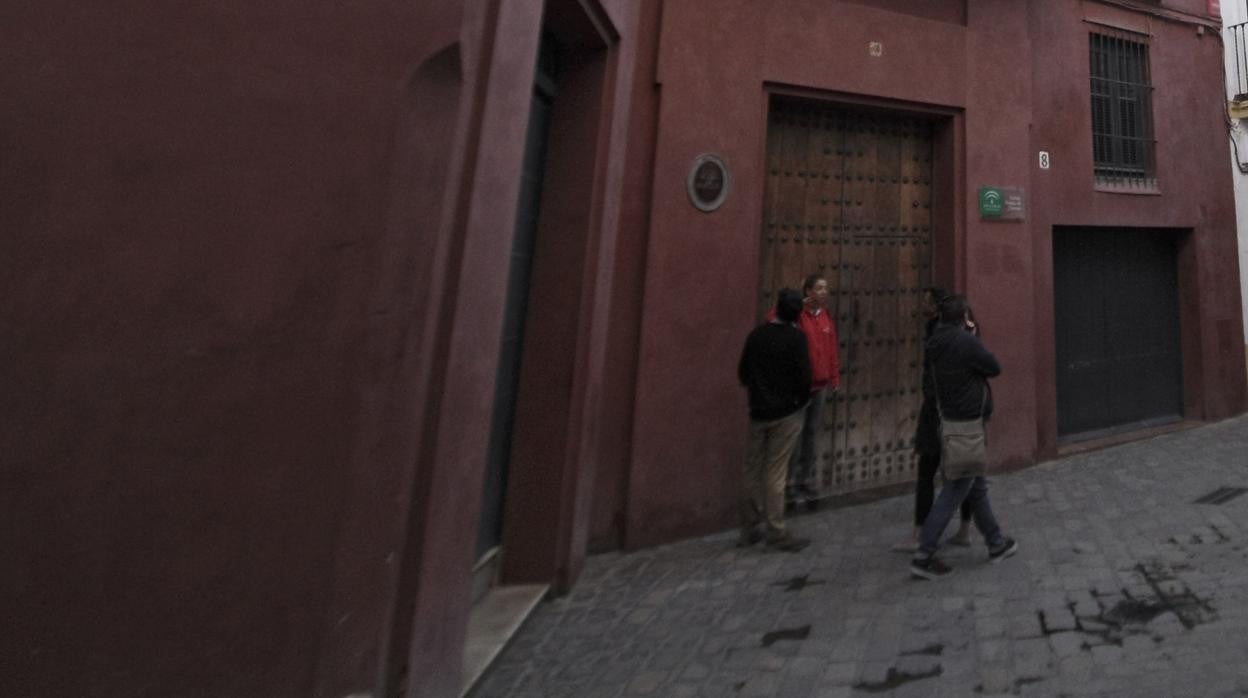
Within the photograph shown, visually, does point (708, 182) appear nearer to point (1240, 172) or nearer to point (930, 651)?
point (930, 651)

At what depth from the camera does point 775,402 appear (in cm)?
516

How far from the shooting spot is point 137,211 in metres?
2.09

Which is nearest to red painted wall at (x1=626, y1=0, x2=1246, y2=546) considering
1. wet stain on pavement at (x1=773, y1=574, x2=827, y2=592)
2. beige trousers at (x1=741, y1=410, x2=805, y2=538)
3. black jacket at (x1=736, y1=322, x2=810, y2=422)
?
beige trousers at (x1=741, y1=410, x2=805, y2=538)

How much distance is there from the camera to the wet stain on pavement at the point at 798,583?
15.1ft

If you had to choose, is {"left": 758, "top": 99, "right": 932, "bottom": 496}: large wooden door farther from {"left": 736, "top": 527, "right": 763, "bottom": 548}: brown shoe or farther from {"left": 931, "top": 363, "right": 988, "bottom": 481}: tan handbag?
{"left": 931, "top": 363, "right": 988, "bottom": 481}: tan handbag

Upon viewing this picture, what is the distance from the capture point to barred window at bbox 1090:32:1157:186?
8.46 m

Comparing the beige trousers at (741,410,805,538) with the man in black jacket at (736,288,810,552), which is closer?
the man in black jacket at (736,288,810,552)

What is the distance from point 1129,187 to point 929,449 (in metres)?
5.63

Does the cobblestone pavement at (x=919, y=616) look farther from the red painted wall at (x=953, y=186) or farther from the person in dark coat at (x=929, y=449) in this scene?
the red painted wall at (x=953, y=186)

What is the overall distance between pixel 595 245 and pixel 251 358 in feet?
9.03

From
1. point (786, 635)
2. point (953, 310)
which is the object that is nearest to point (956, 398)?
point (953, 310)

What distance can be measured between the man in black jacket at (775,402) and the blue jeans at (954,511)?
1017 mm

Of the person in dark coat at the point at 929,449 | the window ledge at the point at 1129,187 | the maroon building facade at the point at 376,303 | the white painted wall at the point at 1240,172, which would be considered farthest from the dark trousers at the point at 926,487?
the white painted wall at the point at 1240,172

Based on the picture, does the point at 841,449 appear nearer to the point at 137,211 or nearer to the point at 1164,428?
the point at 1164,428
